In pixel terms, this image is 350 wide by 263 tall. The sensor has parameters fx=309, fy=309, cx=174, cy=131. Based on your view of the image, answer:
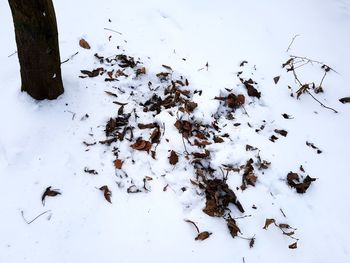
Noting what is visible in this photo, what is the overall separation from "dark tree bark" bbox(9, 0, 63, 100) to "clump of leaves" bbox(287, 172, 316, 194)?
6.95 ft

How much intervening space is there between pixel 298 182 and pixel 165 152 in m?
1.13

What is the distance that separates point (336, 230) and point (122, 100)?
2088 millimetres

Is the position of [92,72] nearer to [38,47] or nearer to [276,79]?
[38,47]

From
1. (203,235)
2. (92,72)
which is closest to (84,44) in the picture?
(92,72)

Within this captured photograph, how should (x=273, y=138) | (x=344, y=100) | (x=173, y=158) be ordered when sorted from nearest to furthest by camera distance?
(x=173, y=158), (x=273, y=138), (x=344, y=100)

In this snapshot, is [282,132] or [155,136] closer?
[155,136]

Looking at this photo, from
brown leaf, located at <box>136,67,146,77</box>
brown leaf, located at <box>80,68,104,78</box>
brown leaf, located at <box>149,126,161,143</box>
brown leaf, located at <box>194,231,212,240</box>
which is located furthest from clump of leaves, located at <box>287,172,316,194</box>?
brown leaf, located at <box>80,68,104,78</box>

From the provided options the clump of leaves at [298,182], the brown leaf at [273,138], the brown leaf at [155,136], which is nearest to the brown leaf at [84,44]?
the brown leaf at [155,136]

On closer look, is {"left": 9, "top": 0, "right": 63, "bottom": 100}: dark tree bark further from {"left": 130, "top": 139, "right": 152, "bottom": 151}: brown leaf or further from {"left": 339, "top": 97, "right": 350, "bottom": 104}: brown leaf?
{"left": 339, "top": 97, "right": 350, "bottom": 104}: brown leaf

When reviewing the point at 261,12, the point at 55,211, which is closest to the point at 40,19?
the point at 55,211

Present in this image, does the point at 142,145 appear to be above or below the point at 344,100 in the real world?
below

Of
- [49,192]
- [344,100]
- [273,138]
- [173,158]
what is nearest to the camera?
[49,192]

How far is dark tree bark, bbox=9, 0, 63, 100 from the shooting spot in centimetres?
222

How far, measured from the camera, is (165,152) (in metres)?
2.59
